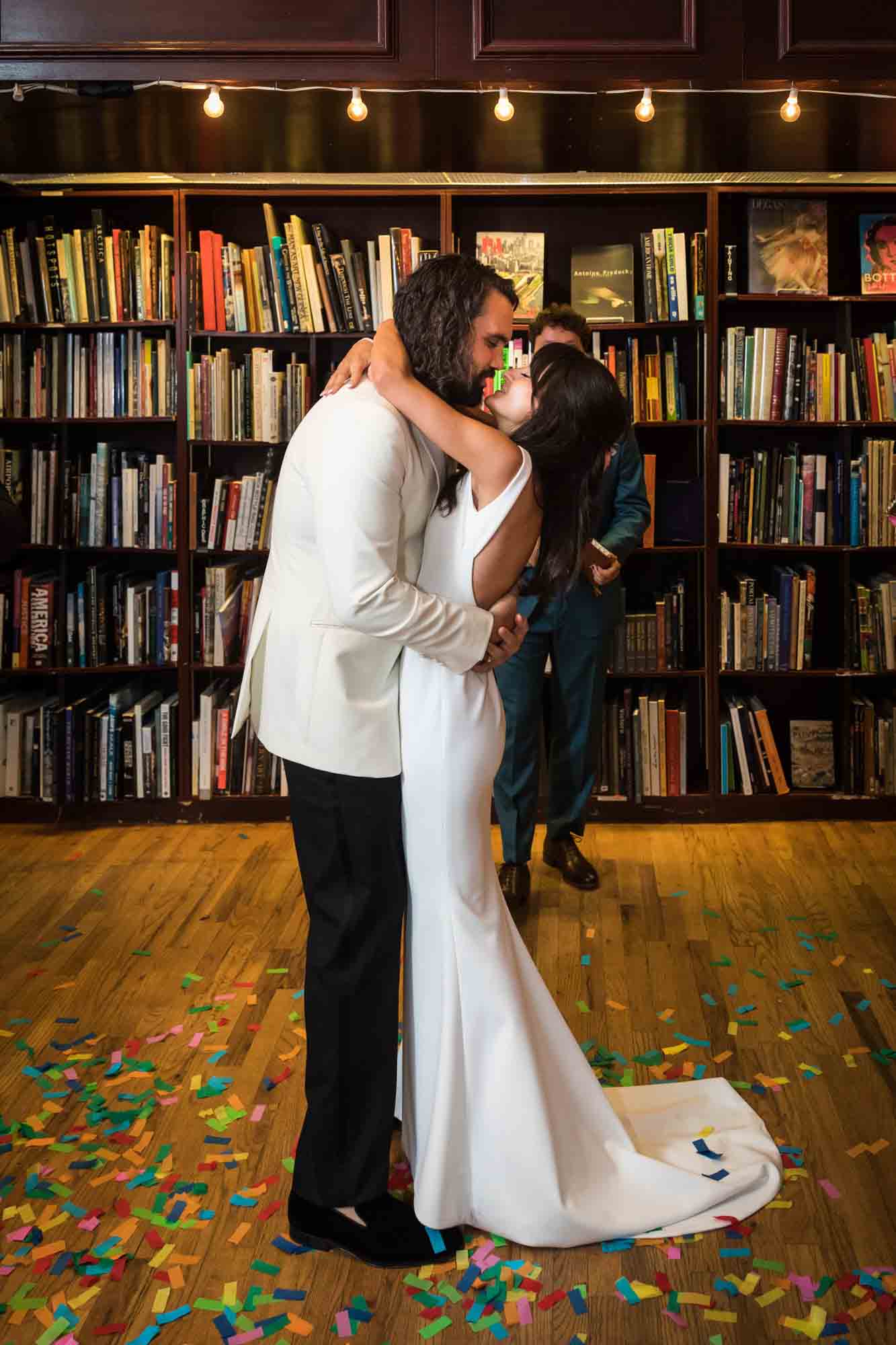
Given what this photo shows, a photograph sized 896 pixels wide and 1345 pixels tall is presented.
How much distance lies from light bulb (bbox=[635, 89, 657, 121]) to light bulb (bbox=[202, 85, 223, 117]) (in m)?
0.98

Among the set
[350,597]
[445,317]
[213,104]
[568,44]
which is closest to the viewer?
[350,597]

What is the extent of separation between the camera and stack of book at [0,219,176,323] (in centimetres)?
466

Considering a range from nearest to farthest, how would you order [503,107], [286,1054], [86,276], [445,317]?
1. [445,317]
2. [286,1054]
3. [503,107]
4. [86,276]

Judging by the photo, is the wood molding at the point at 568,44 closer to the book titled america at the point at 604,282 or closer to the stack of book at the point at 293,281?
the stack of book at the point at 293,281

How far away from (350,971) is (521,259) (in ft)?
10.9

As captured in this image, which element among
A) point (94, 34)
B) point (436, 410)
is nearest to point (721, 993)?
point (436, 410)

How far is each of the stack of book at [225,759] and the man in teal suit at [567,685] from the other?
3.52ft

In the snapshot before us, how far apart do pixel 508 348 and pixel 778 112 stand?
1366 millimetres

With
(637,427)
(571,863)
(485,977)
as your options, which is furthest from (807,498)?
(485,977)

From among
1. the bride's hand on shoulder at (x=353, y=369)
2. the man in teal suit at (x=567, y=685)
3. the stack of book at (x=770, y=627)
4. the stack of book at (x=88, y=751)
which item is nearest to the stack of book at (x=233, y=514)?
the stack of book at (x=88, y=751)

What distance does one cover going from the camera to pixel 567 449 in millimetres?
2367

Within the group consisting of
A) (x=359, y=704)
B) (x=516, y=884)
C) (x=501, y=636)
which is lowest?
(x=516, y=884)

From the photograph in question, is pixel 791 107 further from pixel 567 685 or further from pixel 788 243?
pixel 567 685

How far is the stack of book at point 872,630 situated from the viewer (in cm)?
484
